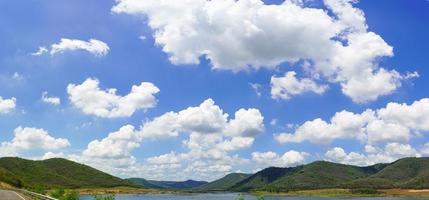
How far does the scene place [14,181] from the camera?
181500 millimetres

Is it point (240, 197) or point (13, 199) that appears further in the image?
point (13, 199)

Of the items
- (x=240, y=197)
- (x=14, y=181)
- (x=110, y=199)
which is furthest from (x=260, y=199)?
(x=14, y=181)

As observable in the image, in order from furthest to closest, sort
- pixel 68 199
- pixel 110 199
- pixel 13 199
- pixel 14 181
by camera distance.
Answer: pixel 14 181 → pixel 13 199 → pixel 68 199 → pixel 110 199

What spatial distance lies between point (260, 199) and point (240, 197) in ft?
4.48

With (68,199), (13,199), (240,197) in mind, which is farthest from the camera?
(13,199)

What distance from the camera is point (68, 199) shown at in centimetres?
5434

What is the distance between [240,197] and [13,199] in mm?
36781

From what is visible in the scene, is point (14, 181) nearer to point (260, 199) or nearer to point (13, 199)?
point (13, 199)

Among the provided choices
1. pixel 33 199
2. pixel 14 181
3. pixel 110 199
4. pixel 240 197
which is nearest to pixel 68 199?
pixel 110 199

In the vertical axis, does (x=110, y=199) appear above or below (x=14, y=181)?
below

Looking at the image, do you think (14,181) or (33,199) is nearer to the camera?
(33,199)

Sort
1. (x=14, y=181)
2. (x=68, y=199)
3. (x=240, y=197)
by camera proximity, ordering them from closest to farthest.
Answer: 1. (x=240, y=197)
2. (x=68, y=199)
3. (x=14, y=181)

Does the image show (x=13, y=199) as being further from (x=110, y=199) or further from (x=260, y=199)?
(x=260, y=199)

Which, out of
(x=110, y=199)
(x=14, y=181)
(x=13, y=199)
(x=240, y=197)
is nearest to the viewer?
(x=240, y=197)
